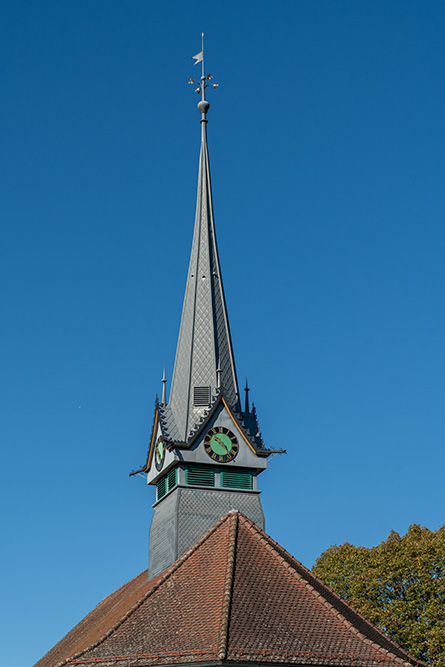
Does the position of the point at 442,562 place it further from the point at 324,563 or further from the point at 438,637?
the point at 324,563

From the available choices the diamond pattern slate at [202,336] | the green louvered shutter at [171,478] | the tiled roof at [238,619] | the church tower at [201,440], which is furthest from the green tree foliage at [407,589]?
the tiled roof at [238,619]

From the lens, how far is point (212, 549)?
25.7 metres

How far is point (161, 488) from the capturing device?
106ft

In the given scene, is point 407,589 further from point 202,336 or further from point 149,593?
point 149,593

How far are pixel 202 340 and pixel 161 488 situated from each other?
5254 millimetres

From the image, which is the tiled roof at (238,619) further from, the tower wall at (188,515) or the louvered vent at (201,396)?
the louvered vent at (201,396)

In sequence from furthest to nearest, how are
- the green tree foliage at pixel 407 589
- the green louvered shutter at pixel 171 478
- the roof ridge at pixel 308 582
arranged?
the green tree foliage at pixel 407 589, the green louvered shutter at pixel 171 478, the roof ridge at pixel 308 582

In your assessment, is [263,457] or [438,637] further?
[438,637]

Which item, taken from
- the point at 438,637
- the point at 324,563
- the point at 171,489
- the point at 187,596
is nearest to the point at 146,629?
the point at 187,596

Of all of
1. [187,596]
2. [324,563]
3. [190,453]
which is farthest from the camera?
[324,563]

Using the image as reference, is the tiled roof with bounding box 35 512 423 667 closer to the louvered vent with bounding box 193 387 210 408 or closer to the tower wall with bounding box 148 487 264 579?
the tower wall with bounding box 148 487 264 579

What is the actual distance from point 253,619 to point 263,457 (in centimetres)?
985

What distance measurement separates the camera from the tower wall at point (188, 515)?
29.7 meters

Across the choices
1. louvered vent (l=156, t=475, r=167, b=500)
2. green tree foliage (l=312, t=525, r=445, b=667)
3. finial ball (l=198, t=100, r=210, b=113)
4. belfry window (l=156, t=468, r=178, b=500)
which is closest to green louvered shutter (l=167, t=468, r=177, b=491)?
belfry window (l=156, t=468, r=178, b=500)
